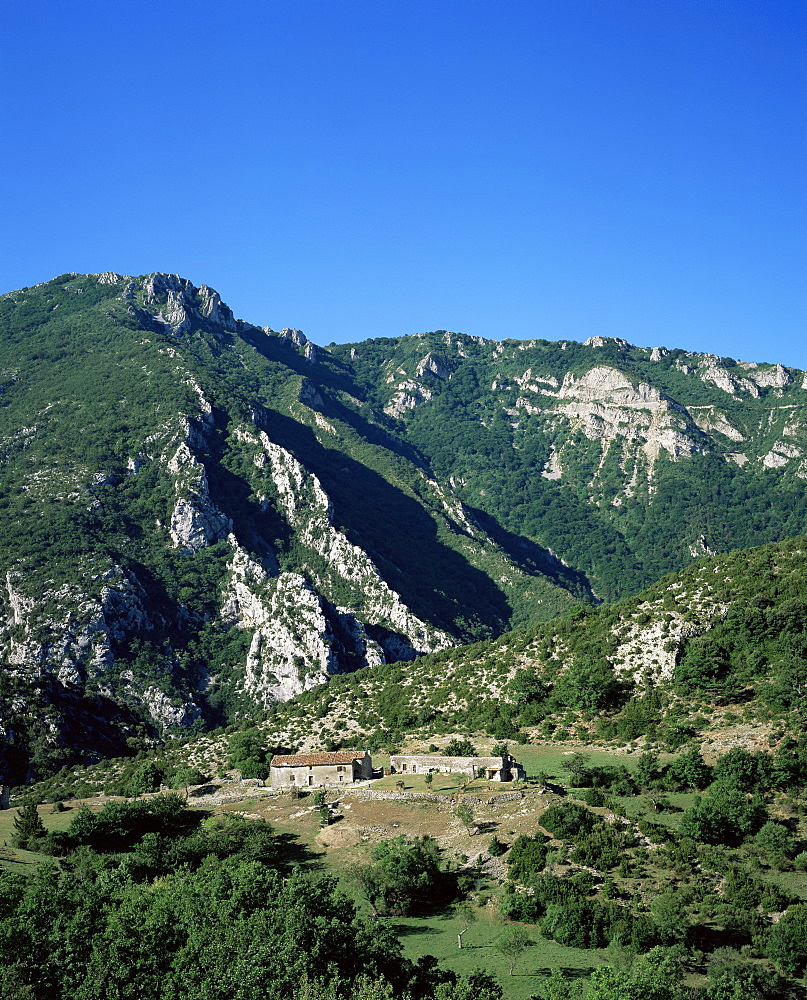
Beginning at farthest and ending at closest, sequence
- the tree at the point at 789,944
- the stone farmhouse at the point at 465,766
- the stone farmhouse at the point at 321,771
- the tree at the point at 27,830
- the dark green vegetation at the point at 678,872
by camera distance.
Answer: the stone farmhouse at the point at 321,771 < the stone farmhouse at the point at 465,766 < the tree at the point at 27,830 < the dark green vegetation at the point at 678,872 < the tree at the point at 789,944

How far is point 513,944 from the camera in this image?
3794cm

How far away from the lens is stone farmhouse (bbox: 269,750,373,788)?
61062 mm

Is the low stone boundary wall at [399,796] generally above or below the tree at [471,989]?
above

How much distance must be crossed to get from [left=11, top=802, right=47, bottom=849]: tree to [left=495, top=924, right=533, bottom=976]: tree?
2733 cm

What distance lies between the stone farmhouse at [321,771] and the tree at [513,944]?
22896 millimetres

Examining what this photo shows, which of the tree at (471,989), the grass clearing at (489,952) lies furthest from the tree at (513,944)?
the tree at (471,989)

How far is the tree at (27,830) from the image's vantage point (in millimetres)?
49562

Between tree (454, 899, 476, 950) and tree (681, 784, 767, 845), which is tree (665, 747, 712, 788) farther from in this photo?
tree (454, 899, 476, 950)

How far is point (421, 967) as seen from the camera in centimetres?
3481

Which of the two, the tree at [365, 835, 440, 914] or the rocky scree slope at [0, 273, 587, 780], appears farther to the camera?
the rocky scree slope at [0, 273, 587, 780]

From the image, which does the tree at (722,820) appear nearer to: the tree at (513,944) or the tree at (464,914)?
the tree at (464,914)

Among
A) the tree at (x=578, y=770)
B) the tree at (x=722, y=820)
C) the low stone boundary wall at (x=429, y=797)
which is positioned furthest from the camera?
the tree at (x=578, y=770)

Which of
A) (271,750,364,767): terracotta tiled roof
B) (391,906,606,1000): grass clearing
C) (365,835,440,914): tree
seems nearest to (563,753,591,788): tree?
(365,835,440,914): tree

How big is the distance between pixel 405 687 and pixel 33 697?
45050 millimetres
